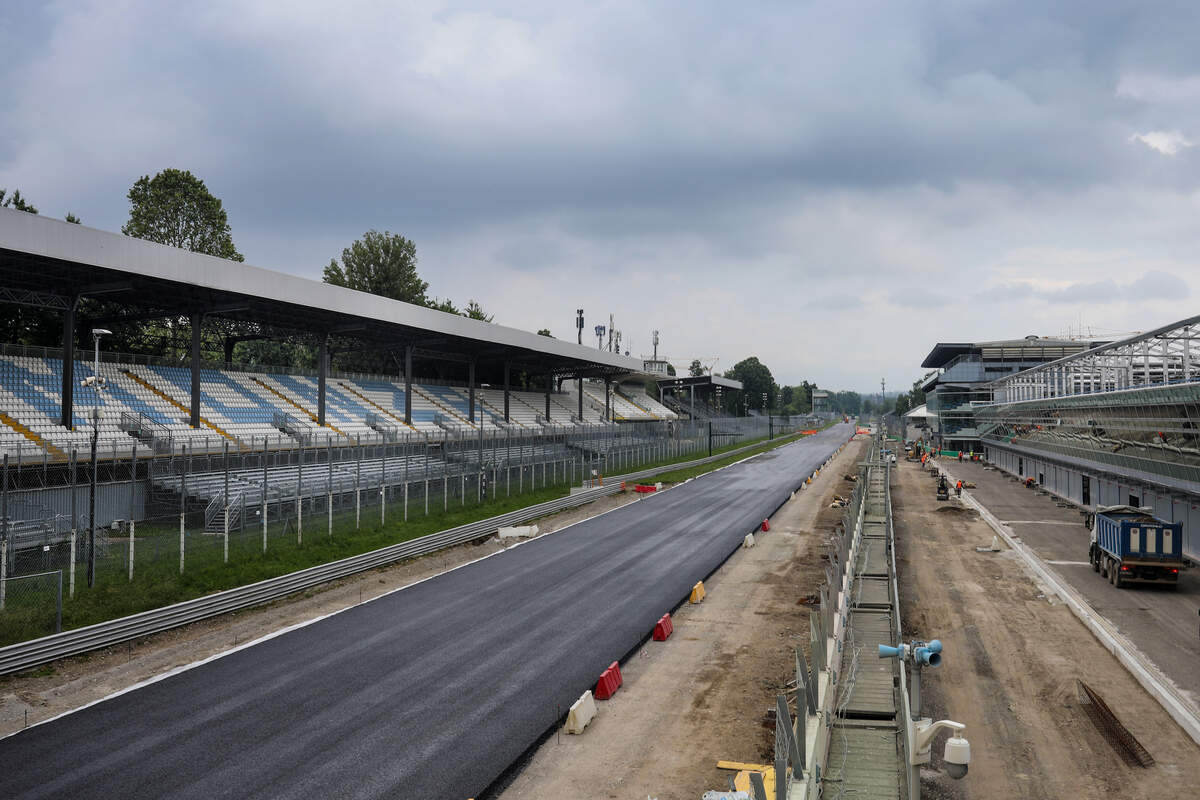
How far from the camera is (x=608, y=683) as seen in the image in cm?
1525

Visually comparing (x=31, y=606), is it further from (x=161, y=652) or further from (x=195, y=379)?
(x=195, y=379)

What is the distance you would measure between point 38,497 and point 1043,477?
61589 mm

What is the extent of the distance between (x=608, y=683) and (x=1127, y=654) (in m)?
13.2

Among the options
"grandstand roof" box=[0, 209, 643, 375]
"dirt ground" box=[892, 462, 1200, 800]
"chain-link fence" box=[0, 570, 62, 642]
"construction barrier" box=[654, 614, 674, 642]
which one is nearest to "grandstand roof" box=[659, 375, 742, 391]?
"grandstand roof" box=[0, 209, 643, 375]

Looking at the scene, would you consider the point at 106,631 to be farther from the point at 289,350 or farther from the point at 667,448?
the point at 289,350

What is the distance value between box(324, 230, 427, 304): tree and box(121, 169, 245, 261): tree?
24952 mm

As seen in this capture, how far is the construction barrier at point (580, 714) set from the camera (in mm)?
13461

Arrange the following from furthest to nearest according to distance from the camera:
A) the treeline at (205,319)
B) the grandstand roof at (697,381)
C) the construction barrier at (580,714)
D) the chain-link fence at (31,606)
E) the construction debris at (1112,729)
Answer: the grandstand roof at (697,381), the treeline at (205,319), the chain-link fence at (31,606), the construction barrier at (580,714), the construction debris at (1112,729)

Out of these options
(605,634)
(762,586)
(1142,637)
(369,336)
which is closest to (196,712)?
(605,634)

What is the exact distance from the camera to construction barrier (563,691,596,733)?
13.5 meters

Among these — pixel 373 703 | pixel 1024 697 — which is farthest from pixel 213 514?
pixel 1024 697

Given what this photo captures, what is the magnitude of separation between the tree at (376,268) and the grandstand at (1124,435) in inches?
2643

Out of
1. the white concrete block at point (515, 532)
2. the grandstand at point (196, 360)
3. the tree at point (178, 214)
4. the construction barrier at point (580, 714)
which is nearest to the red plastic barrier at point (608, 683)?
the construction barrier at point (580, 714)

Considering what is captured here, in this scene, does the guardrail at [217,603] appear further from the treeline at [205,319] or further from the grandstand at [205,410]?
the treeline at [205,319]
